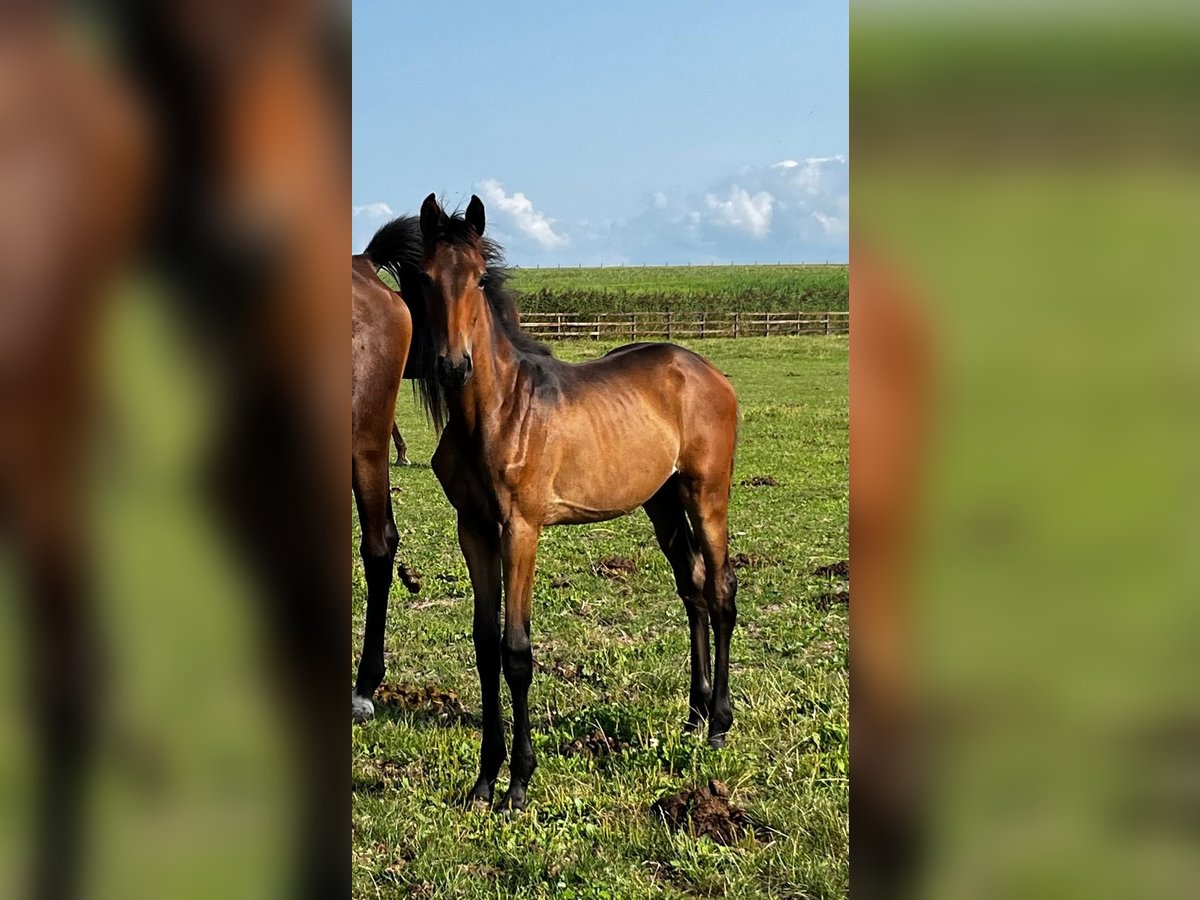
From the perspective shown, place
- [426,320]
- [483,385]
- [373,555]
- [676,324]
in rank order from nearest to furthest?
[426,320], [483,385], [373,555], [676,324]

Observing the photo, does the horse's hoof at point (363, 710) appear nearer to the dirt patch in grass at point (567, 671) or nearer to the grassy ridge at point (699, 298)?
the dirt patch in grass at point (567, 671)

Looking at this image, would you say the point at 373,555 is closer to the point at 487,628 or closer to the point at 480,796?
the point at 487,628

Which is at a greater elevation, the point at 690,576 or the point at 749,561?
the point at 690,576

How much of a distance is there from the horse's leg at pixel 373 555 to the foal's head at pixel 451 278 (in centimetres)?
134

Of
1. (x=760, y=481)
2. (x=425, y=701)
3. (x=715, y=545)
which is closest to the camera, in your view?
(x=715, y=545)

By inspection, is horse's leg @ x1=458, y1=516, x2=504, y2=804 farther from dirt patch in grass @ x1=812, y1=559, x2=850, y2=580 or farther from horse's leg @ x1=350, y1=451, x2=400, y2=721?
dirt patch in grass @ x1=812, y1=559, x2=850, y2=580

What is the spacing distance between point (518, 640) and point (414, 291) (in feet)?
5.31

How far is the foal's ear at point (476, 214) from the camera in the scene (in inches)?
147

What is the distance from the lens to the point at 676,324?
114ft

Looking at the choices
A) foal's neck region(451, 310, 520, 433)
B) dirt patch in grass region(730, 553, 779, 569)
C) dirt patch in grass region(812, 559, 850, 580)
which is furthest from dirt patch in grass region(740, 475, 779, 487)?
foal's neck region(451, 310, 520, 433)
